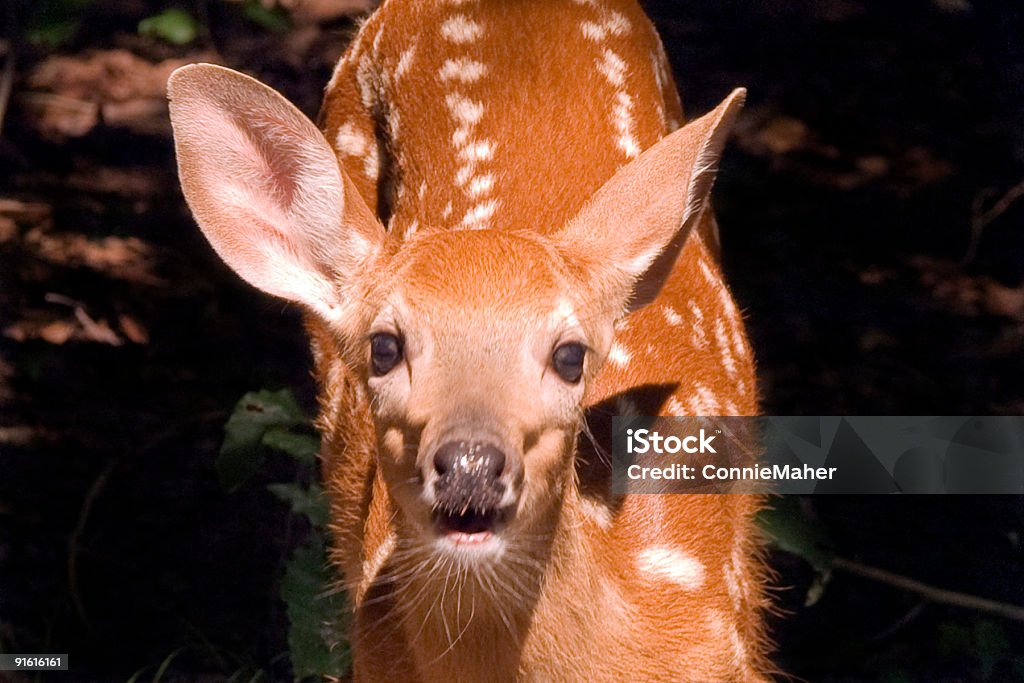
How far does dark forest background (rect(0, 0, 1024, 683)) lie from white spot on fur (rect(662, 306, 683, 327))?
2.29 feet

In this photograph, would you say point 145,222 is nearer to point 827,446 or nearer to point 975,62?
point 827,446

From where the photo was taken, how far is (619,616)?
201cm

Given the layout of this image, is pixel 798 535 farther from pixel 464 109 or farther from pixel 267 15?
pixel 267 15

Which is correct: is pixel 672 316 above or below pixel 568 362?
Answer: above

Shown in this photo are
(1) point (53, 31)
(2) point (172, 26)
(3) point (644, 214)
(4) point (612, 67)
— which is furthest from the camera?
(2) point (172, 26)

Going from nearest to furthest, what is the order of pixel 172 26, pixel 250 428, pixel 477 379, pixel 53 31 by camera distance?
1. pixel 477 379
2. pixel 250 428
3. pixel 53 31
4. pixel 172 26

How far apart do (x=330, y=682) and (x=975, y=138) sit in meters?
1.74

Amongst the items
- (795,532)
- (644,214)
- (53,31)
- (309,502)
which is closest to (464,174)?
(644,214)

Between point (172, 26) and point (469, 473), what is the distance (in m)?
1.88

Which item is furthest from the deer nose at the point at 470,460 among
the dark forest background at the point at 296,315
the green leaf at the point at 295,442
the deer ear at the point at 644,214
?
the dark forest background at the point at 296,315

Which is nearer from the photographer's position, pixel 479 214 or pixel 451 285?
pixel 451 285

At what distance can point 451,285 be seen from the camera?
5.88ft

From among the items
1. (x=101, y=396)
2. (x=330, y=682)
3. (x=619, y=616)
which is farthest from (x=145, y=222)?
(x=619, y=616)

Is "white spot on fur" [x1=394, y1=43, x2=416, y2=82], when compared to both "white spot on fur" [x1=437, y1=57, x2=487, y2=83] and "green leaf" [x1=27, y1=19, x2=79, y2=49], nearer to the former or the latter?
"white spot on fur" [x1=437, y1=57, x2=487, y2=83]
